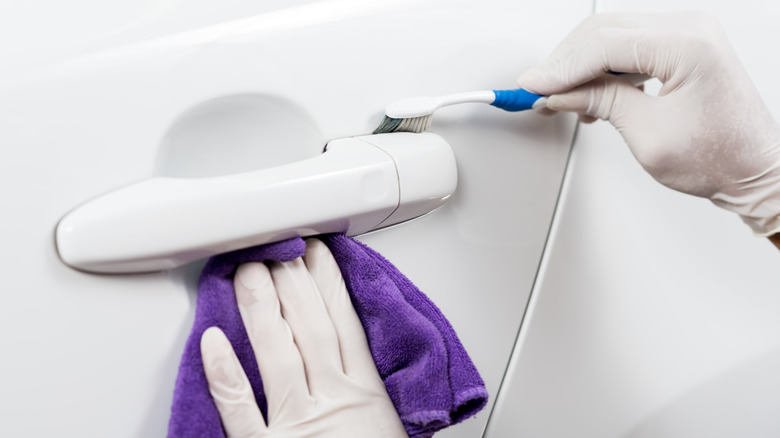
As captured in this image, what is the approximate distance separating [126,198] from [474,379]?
33 centimetres

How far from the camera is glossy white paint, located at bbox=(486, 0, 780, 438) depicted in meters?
0.71

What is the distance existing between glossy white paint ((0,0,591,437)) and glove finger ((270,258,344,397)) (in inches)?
3.1

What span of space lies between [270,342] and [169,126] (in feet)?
0.64

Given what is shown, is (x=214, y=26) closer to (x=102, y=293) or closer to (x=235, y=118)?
(x=235, y=118)

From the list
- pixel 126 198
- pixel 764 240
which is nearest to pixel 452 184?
pixel 126 198

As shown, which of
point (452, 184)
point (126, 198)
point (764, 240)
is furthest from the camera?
point (764, 240)

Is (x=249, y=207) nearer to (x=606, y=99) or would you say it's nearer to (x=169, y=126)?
(x=169, y=126)

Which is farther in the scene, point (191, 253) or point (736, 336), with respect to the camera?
point (736, 336)

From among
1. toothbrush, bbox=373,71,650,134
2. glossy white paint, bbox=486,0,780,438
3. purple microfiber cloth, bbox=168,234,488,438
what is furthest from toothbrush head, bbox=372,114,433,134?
glossy white paint, bbox=486,0,780,438

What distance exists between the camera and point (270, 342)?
0.51 m

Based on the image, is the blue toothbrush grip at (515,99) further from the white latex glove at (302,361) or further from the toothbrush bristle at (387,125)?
the white latex glove at (302,361)

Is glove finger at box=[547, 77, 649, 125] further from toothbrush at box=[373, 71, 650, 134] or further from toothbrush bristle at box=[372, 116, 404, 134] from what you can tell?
toothbrush bristle at box=[372, 116, 404, 134]

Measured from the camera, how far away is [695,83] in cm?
59

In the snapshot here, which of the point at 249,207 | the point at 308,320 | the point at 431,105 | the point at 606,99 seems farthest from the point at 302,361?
the point at 606,99
